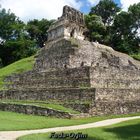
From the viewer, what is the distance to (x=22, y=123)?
64.1ft

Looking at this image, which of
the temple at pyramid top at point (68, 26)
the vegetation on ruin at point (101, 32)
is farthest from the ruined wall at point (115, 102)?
the vegetation on ruin at point (101, 32)

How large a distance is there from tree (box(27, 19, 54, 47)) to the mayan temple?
122ft

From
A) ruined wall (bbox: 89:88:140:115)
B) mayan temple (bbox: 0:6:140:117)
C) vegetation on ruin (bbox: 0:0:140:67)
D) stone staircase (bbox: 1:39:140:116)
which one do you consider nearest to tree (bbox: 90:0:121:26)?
vegetation on ruin (bbox: 0:0:140:67)

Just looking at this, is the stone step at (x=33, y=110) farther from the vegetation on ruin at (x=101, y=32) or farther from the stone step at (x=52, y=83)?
the vegetation on ruin at (x=101, y=32)

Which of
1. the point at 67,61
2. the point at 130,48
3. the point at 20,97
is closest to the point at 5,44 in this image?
the point at 130,48

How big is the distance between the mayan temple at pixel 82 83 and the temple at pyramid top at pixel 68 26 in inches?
295

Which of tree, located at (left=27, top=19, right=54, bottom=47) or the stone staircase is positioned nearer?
the stone staircase

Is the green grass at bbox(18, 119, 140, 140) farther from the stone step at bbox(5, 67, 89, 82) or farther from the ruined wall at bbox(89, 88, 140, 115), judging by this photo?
the stone step at bbox(5, 67, 89, 82)

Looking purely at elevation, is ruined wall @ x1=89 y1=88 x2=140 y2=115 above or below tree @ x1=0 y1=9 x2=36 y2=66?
below

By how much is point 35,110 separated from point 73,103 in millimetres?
2655

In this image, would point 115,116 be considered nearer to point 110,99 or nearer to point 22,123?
point 110,99

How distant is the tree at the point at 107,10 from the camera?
74.2 meters

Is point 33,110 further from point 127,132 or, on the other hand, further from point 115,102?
point 127,132

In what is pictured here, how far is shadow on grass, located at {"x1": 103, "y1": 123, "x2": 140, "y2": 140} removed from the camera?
15837 mm
